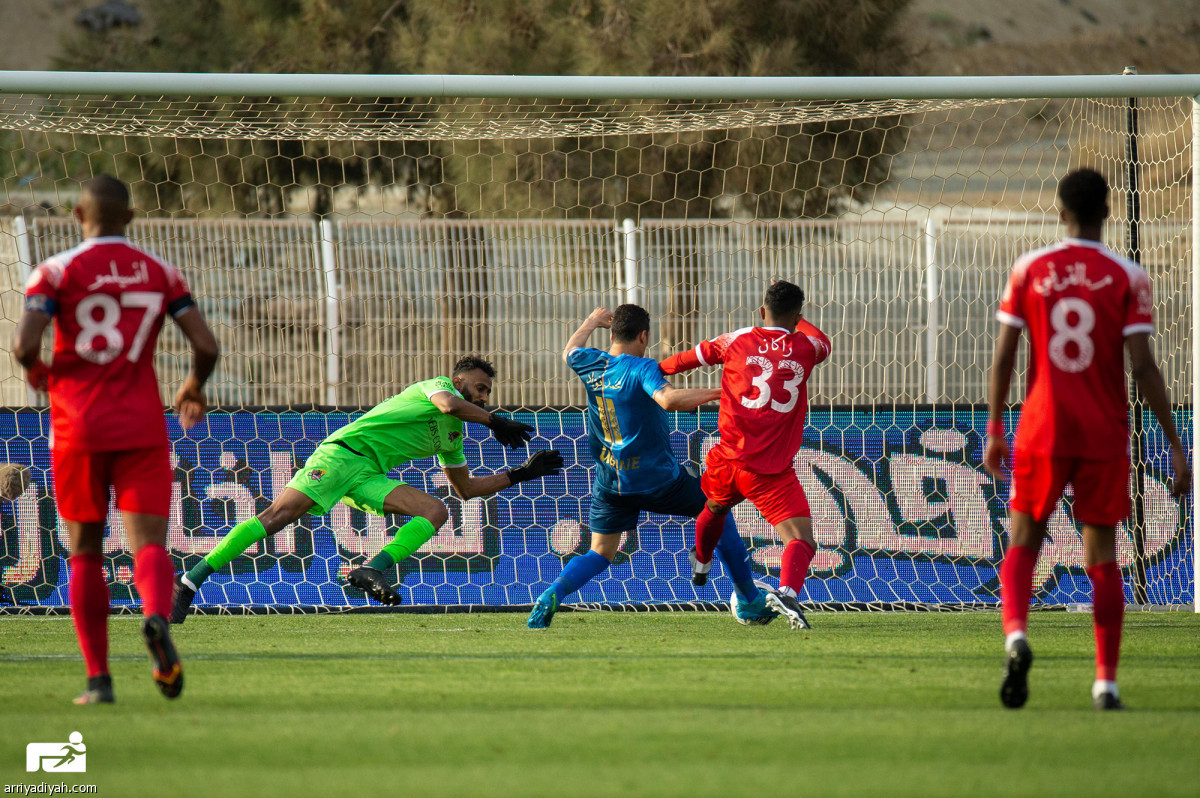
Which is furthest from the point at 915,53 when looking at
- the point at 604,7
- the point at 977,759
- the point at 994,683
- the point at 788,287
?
the point at 977,759

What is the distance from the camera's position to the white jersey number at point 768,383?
6438mm

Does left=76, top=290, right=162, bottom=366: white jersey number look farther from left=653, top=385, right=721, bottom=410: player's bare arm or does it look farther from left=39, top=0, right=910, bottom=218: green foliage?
left=39, top=0, right=910, bottom=218: green foliage

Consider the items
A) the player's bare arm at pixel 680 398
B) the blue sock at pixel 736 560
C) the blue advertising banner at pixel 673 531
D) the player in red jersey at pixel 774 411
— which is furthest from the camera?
the blue advertising banner at pixel 673 531

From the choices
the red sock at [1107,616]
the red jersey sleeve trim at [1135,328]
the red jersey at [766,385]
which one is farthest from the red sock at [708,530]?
the red jersey sleeve trim at [1135,328]

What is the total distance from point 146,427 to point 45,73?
3.78 metres

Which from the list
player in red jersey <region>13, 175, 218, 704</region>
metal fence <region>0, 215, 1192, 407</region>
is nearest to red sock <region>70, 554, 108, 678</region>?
player in red jersey <region>13, 175, 218, 704</region>

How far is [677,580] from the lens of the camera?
317 inches

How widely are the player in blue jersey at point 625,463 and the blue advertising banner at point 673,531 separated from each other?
1.21m

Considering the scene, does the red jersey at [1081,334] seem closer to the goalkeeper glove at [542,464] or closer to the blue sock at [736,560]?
the blue sock at [736,560]

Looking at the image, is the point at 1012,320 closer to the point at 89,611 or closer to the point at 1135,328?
Answer: the point at 1135,328

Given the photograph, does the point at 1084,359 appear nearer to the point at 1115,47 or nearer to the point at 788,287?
the point at 788,287

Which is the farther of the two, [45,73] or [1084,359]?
[45,73]

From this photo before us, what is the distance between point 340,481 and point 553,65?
503 inches

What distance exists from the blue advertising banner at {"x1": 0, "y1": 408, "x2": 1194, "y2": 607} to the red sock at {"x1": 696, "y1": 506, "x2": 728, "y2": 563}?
123 cm
